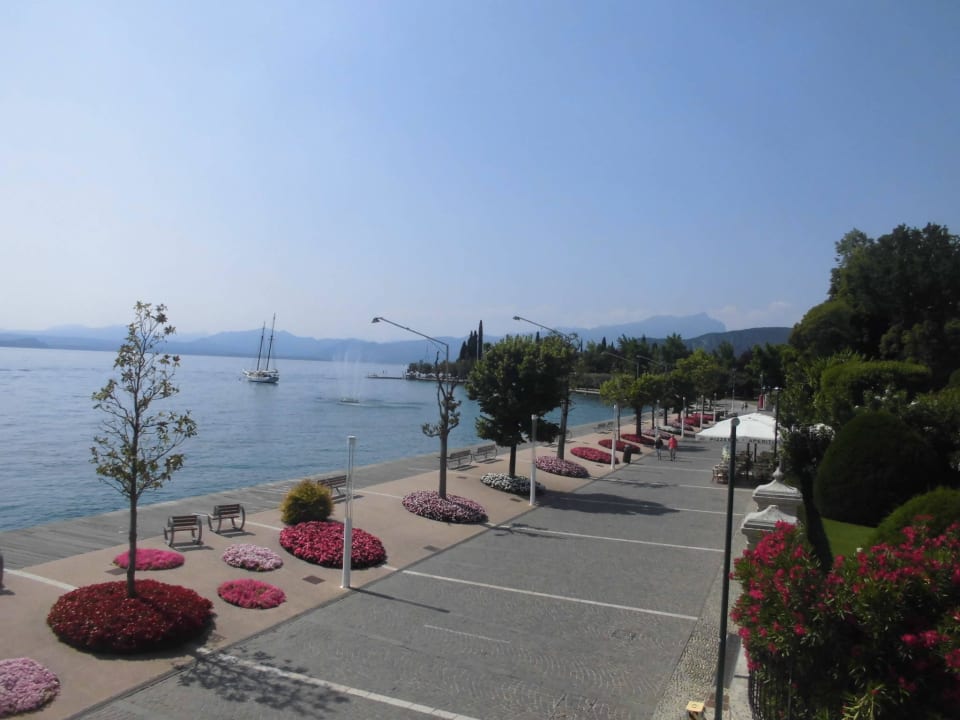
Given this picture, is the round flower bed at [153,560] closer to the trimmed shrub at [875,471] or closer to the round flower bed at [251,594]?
the round flower bed at [251,594]

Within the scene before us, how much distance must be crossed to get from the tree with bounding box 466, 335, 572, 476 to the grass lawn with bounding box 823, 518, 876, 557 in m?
13.2

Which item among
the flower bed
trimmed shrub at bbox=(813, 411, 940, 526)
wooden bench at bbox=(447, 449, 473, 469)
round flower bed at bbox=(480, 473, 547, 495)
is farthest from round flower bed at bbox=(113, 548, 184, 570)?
the flower bed

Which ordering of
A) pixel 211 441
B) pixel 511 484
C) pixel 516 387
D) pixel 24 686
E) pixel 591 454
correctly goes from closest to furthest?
pixel 24 686
pixel 511 484
pixel 516 387
pixel 591 454
pixel 211 441

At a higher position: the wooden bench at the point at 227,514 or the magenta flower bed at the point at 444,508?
the wooden bench at the point at 227,514

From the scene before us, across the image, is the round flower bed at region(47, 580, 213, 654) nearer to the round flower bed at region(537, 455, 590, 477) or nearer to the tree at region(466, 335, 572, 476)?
the tree at region(466, 335, 572, 476)

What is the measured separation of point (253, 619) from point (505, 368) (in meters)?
16.5

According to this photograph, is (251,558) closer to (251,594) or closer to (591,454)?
(251,594)

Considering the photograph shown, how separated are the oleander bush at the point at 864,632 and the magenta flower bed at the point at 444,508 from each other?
48.4ft

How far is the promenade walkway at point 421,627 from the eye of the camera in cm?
991

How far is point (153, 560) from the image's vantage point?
48.0 ft

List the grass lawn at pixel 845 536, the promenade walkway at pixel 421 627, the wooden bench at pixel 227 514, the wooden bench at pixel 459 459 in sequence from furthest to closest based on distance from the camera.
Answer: the wooden bench at pixel 459 459
the wooden bench at pixel 227 514
the grass lawn at pixel 845 536
the promenade walkway at pixel 421 627

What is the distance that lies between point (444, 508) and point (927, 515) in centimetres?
1486

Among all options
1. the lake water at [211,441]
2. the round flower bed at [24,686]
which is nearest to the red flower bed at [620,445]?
the lake water at [211,441]

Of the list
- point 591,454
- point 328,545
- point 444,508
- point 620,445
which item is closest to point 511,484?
point 444,508
